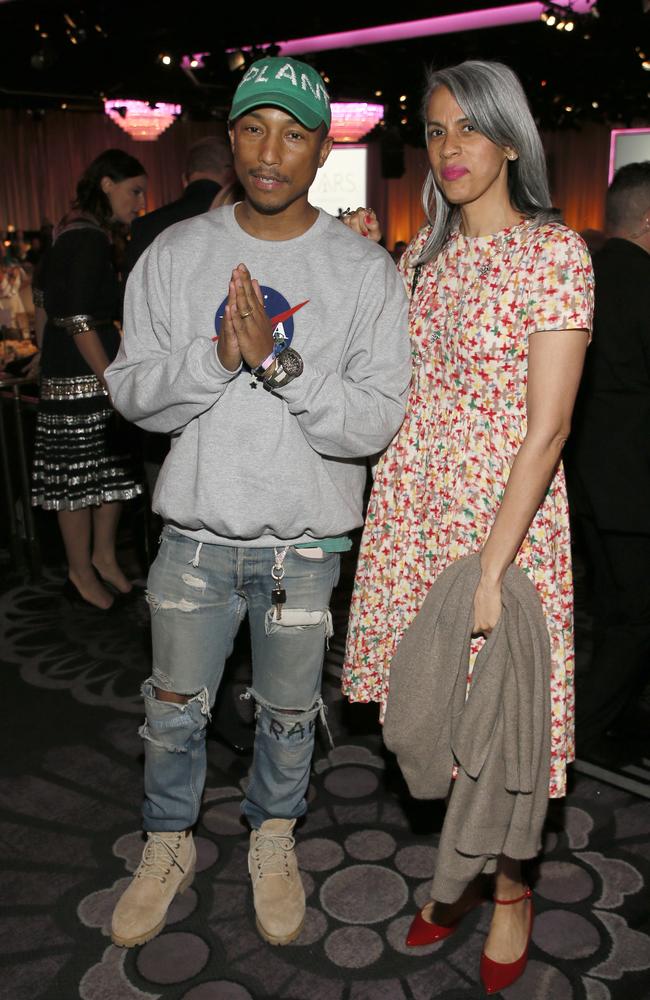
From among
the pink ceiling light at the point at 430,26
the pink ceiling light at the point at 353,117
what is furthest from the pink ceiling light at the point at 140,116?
the pink ceiling light at the point at 353,117

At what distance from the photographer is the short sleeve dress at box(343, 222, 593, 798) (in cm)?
155

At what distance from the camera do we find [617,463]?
2.44m

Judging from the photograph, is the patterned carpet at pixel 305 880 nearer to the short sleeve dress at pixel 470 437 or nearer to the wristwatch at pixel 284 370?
the short sleeve dress at pixel 470 437

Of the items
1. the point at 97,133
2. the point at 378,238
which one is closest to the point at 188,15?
the point at 97,133

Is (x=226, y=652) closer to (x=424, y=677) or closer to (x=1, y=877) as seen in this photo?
(x=424, y=677)

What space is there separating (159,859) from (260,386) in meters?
1.06

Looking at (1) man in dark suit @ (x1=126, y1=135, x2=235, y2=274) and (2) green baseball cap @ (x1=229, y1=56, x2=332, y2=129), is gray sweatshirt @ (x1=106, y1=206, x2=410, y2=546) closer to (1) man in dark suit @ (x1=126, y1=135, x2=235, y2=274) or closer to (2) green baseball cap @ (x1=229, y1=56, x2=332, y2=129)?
(2) green baseball cap @ (x1=229, y1=56, x2=332, y2=129)

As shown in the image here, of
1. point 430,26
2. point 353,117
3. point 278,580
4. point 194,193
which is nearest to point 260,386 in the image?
point 278,580

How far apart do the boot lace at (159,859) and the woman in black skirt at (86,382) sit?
177 cm

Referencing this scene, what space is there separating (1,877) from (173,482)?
1097 millimetres

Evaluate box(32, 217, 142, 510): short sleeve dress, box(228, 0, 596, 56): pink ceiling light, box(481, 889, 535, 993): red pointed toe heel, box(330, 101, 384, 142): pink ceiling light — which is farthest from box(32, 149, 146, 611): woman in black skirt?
box(330, 101, 384, 142): pink ceiling light

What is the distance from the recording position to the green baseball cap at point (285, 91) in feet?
5.05

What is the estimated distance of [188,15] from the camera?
26.7 ft

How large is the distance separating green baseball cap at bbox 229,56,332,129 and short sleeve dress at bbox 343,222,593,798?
363mm
